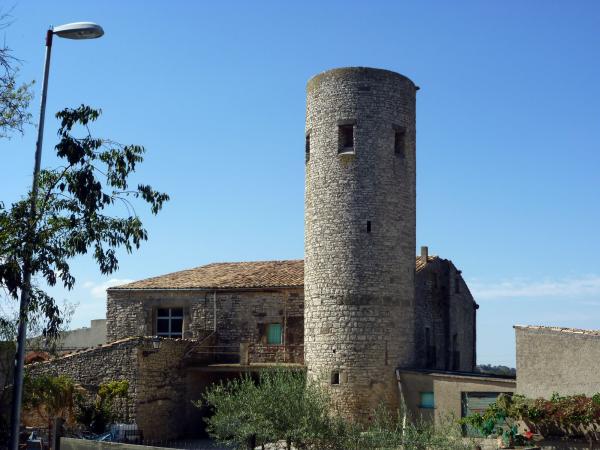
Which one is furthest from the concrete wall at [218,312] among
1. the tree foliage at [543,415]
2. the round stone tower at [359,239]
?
the tree foliage at [543,415]

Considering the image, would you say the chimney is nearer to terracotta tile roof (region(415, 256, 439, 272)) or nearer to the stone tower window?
terracotta tile roof (region(415, 256, 439, 272))

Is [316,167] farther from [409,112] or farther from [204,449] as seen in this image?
[204,449]

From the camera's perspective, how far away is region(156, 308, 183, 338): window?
1202 inches

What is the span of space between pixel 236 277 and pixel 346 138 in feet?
25.0

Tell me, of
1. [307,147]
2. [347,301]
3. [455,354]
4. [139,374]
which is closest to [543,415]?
[347,301]

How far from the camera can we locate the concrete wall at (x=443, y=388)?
76.2ft

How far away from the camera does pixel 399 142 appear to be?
27125mm

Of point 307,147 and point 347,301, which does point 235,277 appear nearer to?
point 307,147

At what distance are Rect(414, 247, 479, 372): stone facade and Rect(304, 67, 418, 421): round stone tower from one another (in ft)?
7.83

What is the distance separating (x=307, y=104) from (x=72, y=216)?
1523 cm

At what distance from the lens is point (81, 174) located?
1323cm

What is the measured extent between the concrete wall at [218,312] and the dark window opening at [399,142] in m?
6.00

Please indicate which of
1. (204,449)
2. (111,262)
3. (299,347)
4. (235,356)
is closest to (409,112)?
(299,347)

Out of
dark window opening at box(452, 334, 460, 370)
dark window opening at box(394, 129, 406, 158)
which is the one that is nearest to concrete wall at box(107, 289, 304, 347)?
dark window opening at box(394, 129, 406, 158)
